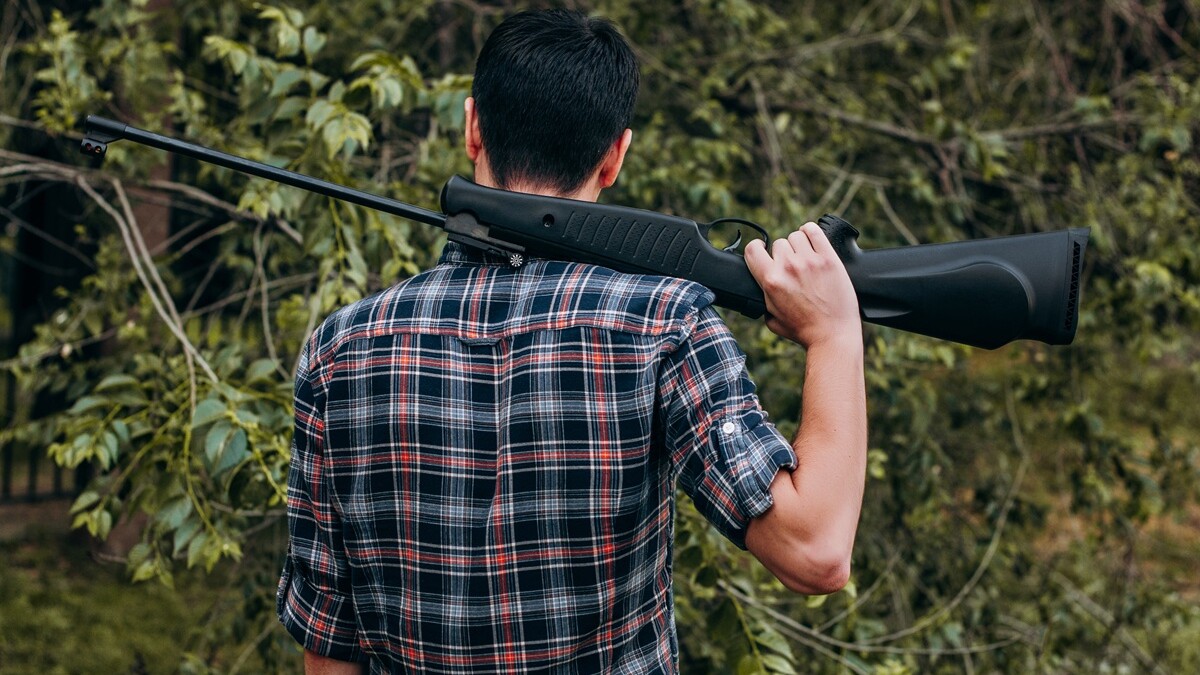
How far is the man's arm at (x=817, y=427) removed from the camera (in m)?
1.28

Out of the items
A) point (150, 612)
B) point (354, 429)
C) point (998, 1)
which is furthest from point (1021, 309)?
point (150, 612)

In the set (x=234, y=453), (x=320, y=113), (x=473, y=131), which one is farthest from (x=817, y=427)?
(x=320, y=113)

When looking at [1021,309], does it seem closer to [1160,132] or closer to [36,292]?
[1160,132]

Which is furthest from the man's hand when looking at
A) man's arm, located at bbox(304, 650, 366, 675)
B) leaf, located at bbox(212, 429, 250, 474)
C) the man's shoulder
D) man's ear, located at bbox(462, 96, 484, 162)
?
Result: leaf, located at bbox(212, 429, 250, 474)

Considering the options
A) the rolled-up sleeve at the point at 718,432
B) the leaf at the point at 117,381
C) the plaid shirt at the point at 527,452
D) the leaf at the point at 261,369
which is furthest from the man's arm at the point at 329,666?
the leaf at the point at 117,381

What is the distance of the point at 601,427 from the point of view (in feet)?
4.48

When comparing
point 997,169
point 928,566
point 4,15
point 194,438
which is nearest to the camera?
point 194,438

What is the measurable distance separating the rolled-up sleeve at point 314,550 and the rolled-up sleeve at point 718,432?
490 millimetres

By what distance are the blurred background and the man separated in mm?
871

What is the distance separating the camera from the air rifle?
1.58 meters

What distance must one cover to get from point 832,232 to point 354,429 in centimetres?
68

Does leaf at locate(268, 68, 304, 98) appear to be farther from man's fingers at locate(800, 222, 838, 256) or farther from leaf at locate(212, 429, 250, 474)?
man's fingers at locate(800, 222, 838, 256)

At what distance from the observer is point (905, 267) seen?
1.60m

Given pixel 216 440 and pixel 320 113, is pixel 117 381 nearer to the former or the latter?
pixel 216 440
